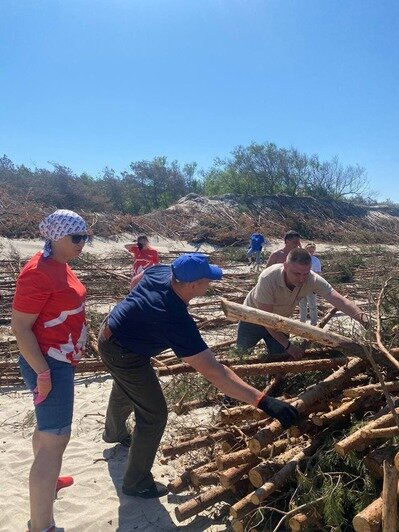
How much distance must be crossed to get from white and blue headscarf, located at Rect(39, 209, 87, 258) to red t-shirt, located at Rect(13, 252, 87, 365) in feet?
0.39

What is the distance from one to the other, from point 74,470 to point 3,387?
7.31ft

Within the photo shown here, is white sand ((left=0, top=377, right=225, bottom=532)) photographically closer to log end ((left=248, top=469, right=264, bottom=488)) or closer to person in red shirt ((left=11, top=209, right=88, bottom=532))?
person in red shirt ((left=11, top=209, right=88, bottom=532))

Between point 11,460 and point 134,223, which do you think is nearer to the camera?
point 11,460

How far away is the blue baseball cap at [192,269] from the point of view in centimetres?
263

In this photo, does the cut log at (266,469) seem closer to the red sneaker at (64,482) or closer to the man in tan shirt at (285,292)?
the man in tan shirt at (285,292)

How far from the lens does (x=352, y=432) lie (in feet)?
8.06

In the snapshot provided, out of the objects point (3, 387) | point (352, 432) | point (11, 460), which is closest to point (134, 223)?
point (3, 387)

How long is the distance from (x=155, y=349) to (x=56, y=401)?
67 centimetres

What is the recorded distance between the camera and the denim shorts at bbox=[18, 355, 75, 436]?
8.58 feet

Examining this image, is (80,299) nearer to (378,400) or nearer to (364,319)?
(378,400)

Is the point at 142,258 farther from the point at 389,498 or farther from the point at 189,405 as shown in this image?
the point at 389,498

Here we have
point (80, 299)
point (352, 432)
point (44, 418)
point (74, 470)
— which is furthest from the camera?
point (74, 470)

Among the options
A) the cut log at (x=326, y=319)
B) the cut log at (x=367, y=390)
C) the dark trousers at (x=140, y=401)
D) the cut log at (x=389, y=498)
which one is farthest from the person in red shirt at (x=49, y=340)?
the cut log at (x=326, y=319)

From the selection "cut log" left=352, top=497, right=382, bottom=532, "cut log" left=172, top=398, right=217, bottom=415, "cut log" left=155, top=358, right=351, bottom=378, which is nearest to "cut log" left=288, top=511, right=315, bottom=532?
"cut log" left=352, top=497, right=382, bottom=532
